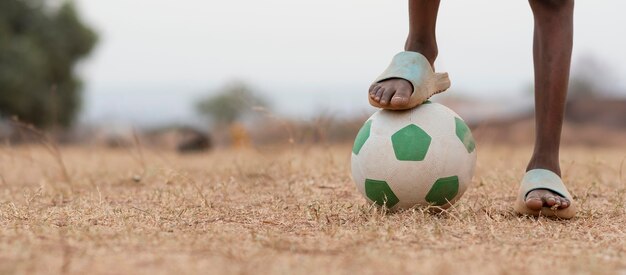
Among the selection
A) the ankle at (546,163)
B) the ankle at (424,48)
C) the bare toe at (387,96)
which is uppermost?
the ankle at (424,48)

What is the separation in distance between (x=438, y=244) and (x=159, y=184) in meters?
2.49

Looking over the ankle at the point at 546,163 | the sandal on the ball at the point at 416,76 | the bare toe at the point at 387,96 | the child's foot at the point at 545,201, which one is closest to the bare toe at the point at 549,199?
the child's foot at the point at 545,201

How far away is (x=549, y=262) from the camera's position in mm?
2273

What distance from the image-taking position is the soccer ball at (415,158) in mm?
3043

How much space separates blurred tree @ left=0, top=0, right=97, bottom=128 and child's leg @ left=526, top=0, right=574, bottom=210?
15.9 metres

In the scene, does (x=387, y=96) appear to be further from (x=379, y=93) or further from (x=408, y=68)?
(x=408, y=68)

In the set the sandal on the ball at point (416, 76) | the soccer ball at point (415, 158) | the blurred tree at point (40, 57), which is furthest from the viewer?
the blurred tree at point (40, 57)

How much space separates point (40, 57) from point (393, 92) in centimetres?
1802

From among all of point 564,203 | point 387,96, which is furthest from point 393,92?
point 564,203

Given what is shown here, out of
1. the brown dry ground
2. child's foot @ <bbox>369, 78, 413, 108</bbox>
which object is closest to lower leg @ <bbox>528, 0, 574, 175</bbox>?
the brown dry ground

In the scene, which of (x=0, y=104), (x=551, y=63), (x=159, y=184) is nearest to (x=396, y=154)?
(x=551, y=63)

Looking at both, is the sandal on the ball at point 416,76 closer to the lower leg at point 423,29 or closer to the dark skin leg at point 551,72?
the lower leg at point 423,29

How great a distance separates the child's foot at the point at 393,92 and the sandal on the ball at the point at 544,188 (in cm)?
66

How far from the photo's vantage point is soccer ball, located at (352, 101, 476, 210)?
304 centimetres
